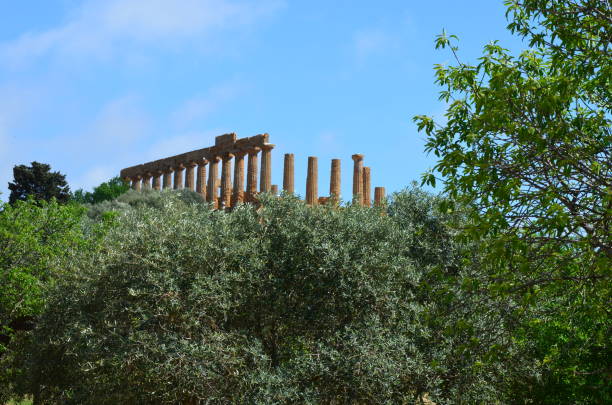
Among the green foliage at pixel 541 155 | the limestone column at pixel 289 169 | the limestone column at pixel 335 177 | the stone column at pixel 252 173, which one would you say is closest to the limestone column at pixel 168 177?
the stone column at pixel 252 173

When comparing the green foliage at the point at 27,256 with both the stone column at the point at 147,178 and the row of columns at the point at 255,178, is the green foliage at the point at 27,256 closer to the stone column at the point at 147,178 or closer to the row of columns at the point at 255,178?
the row of columns at the point at 255,178

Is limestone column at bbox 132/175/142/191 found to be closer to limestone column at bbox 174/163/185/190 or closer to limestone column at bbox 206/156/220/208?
limestone column at bbox 174/163/185/190

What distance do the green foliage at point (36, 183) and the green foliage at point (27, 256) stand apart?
29.5m

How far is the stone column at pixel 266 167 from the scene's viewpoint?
47.7 m

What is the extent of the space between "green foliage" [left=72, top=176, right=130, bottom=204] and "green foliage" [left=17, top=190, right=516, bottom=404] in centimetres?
4220

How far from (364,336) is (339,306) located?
1.15 metres

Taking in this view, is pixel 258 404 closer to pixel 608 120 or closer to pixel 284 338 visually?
pixel 284 338

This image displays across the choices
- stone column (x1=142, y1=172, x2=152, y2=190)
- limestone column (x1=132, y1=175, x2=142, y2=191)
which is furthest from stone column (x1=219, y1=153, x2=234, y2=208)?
limestone column (x1=132, y1=175, x2=142, y2=191)

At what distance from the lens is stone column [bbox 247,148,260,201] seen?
49.0 meters

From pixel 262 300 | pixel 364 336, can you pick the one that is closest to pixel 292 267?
pixel 262 300

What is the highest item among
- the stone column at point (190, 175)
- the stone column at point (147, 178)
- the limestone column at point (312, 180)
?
the stone column at point (147, 178)

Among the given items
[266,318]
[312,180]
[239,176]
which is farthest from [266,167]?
[266,318]

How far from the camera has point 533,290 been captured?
12445 mm

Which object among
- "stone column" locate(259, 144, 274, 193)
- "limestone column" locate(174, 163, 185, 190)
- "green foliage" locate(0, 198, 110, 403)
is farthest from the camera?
"limestone column" locate(174, 163, 185, 190)
